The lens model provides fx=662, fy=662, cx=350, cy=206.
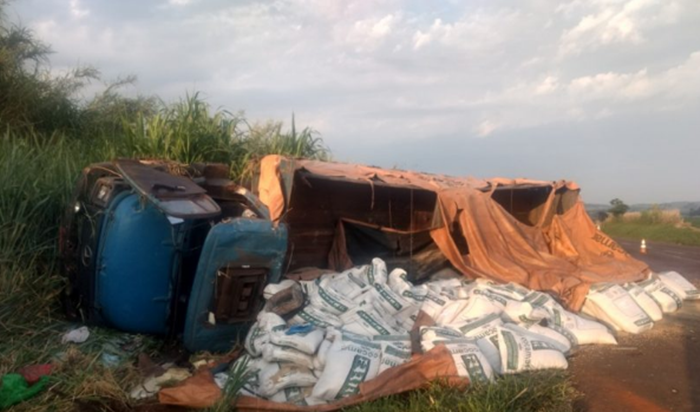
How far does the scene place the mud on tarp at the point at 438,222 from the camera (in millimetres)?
6634

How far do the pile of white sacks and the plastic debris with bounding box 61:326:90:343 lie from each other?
4.00 feet

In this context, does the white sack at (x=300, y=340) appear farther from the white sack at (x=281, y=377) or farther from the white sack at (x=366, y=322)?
the white sack at (x=366, y=322)

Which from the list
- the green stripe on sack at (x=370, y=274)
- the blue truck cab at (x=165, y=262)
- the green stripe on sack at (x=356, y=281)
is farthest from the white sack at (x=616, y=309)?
the blue truck cab at (x=165, y=262)

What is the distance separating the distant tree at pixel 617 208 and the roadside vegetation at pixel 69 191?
73.1ft

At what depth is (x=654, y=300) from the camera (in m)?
7.02

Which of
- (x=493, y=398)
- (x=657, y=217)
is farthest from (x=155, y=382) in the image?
(x=657, y=217)

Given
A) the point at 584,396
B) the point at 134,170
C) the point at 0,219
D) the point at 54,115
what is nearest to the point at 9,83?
the point at 54,115

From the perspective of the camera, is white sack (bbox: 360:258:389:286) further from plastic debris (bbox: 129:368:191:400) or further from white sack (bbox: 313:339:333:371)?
plastic debris (bbox: 129:368:191:400)

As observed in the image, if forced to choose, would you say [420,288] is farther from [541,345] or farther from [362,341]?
[362,341]

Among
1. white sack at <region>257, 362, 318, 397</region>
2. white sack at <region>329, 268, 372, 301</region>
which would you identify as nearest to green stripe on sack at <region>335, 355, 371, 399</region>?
white sack at <region>257, 362, 318, 397</region>

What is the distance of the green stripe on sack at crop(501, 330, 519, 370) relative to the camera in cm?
454

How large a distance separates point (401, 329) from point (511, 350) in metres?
0.89

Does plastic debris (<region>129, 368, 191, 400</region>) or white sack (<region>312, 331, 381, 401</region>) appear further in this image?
plastic debris (<region>129, 368, 191, 400</region>)

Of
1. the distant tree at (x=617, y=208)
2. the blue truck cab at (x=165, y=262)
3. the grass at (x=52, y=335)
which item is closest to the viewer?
the grass at (x=52, y=335)
